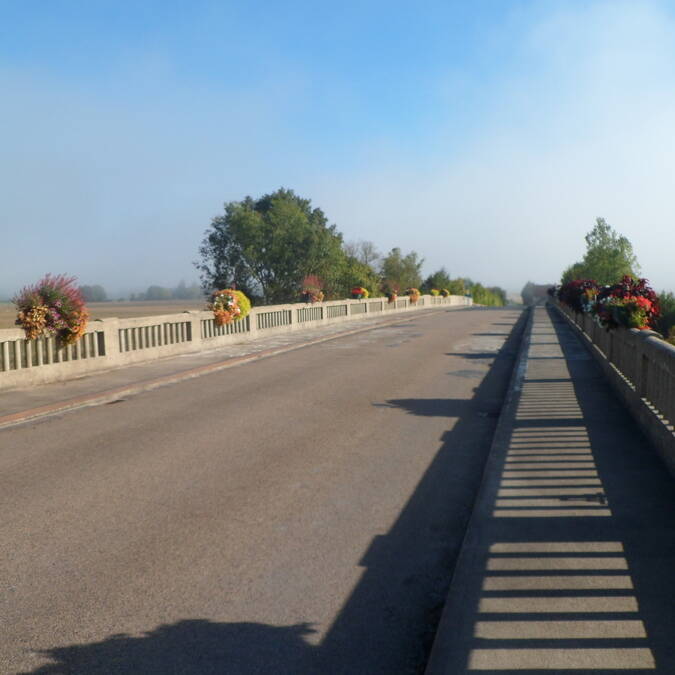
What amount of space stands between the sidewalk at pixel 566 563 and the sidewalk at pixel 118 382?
689 cm

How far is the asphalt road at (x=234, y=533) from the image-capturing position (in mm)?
3719

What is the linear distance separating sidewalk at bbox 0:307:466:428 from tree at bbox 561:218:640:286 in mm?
52326

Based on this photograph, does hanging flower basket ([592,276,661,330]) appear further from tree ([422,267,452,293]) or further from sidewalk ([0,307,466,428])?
tree ([422,267,452,293])

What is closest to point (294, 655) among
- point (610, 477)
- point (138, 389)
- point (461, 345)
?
point (610, 477)

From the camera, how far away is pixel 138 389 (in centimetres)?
1291

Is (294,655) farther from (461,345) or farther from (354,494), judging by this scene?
(461,345)

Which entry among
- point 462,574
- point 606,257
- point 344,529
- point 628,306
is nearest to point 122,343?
point 628,306

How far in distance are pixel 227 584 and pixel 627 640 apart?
7.75ft

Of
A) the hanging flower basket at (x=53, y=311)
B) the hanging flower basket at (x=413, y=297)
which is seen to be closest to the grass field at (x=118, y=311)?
the hanging flower basket at (x=413, y=297)

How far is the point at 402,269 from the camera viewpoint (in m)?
93.2

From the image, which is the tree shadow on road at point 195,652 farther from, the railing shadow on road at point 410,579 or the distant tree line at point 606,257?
the distant tree line at point 606,257

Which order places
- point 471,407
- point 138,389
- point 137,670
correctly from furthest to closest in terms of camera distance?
1. point 138,389
2. point 471,407
3. point 137,670

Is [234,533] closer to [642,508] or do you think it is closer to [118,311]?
[642,508]

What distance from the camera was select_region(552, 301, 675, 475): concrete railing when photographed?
6.96 meters
